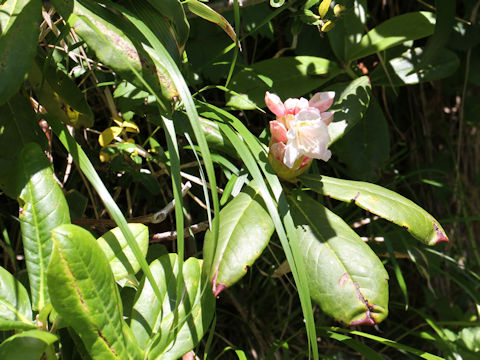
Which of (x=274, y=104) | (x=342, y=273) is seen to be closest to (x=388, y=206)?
(x=342, y=273)

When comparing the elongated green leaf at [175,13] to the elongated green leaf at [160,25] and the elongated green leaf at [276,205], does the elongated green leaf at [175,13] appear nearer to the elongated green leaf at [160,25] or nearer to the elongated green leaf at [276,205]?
the elongated green leaf at [160,25]

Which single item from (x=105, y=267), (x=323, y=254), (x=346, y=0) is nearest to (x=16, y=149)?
(x=105, y=267)

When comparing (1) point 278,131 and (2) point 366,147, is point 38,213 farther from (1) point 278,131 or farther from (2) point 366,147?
(2) point 366,147

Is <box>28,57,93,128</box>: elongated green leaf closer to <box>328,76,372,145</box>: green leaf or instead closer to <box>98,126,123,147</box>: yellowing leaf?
<box>98,126,123,147</box>: yellowing leaf

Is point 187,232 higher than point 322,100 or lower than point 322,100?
lower

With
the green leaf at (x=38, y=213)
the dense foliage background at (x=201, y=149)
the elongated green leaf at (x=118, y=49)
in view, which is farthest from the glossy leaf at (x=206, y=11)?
the green leaf at (x=38, y=213)

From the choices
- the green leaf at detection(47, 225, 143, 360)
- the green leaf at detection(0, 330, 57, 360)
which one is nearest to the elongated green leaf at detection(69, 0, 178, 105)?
the green leaf at detection(47, 225, 143, 360)
